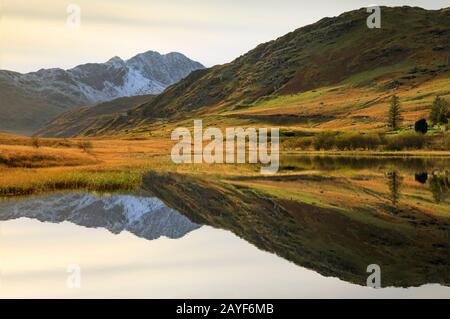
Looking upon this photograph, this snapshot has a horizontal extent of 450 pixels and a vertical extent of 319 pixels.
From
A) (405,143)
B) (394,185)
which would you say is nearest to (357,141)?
(405,143)

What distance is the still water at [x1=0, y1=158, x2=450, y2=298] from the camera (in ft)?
74.0

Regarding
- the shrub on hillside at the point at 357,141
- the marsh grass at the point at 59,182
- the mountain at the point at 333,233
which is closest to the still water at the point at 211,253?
the mountain at the point at 333,233

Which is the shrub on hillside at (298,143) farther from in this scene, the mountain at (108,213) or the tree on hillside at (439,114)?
the mountain at (108,213)

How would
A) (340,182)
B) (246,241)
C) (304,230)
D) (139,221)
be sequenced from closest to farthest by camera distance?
(246,241), (304,230), (139,221), (340,182)

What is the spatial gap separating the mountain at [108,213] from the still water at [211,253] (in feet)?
0.48

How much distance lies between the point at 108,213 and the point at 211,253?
20501 millimetres

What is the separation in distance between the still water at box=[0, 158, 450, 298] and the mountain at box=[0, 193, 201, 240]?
0.48 feet

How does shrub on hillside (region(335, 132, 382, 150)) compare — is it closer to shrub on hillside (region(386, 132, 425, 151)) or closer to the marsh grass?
shrub on hillside (region(386, 132, 425, 151))

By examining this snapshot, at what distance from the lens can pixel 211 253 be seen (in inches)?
1199

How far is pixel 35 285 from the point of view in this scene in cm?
2345

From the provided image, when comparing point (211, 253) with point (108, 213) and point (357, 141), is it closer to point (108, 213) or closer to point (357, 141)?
point (108, 213)
